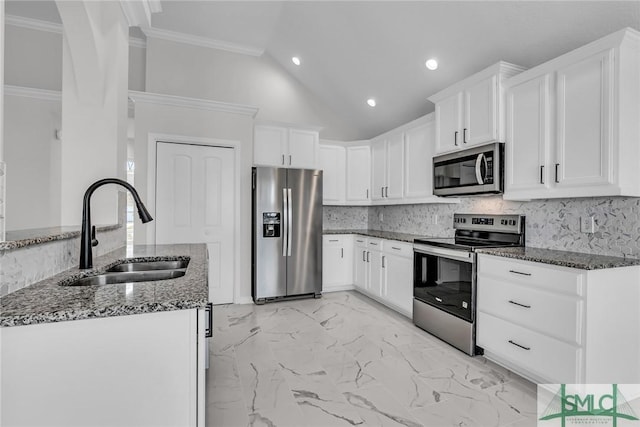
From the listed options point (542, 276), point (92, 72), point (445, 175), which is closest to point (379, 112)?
point (445, 175)

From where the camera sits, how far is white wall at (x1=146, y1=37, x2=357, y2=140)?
4430mm

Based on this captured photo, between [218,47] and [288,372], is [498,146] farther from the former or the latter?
[218,47]

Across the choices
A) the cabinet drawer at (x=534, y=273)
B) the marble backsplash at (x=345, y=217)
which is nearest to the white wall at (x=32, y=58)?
the marble backsplash at (x=345, y=217)

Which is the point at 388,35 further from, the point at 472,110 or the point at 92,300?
the point at 92,300

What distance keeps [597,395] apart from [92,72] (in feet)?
12.1

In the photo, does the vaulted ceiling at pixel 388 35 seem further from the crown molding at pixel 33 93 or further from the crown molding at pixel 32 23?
the crown molding at pixel 33 93

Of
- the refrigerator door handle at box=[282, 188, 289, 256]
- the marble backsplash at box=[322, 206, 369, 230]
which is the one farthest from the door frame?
the marble backsplash at box=[322, 206, 369, 230]

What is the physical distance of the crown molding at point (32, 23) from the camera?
3979 millimetres

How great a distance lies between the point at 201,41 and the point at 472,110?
146 inches

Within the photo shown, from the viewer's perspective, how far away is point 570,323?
6.56 ft

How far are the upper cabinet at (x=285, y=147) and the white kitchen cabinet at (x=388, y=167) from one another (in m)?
0.87

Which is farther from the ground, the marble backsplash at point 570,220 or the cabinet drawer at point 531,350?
the marble backsplash at point 570,220

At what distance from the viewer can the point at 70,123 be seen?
2.21m

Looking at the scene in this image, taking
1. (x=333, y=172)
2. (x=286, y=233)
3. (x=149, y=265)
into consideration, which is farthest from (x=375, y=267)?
(x=149, y=265)
